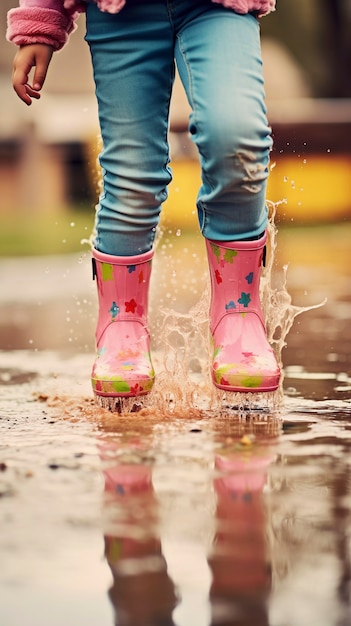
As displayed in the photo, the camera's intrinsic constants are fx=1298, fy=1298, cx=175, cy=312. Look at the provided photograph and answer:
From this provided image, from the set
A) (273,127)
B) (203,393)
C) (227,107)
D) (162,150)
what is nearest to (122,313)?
(203,393)

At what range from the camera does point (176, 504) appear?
2018 mm

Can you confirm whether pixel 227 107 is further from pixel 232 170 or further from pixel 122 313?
pixel 122 313

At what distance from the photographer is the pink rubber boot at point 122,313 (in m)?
2.95

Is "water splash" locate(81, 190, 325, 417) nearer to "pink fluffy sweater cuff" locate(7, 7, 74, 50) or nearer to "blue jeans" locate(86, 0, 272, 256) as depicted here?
"blue jeans" locate(86, 0, 272, 256)

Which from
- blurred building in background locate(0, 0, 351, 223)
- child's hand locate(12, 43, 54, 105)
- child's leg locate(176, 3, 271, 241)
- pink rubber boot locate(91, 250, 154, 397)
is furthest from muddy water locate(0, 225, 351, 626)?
blurred building in background locate(0, 0, 351, 223)

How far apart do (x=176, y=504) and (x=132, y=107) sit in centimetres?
117

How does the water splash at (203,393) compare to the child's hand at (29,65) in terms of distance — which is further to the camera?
the child's hand at (29,65)

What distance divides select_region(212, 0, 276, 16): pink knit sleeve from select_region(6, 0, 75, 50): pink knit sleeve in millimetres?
430

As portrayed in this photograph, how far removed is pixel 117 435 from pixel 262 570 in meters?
0.93

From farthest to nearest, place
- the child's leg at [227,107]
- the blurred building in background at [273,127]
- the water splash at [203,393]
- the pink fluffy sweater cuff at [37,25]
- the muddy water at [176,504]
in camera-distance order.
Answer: the blurred building in background at [273,127]
the pink fluffy sweater cuff at [37,25]
the water splash at [203,393]
the child's leg at [227,107]
the muddy water at [176,504]

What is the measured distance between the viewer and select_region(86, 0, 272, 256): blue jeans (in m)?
2.76

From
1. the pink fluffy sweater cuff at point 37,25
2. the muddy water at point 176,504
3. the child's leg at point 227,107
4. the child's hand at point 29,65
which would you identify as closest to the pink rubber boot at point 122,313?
the muddy water at point 176,504

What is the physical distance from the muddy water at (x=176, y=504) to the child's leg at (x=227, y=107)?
44 centimetres

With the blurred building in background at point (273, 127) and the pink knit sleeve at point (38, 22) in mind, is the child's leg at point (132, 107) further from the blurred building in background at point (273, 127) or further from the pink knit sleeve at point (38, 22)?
the blurred building in background at point (273, 127)
